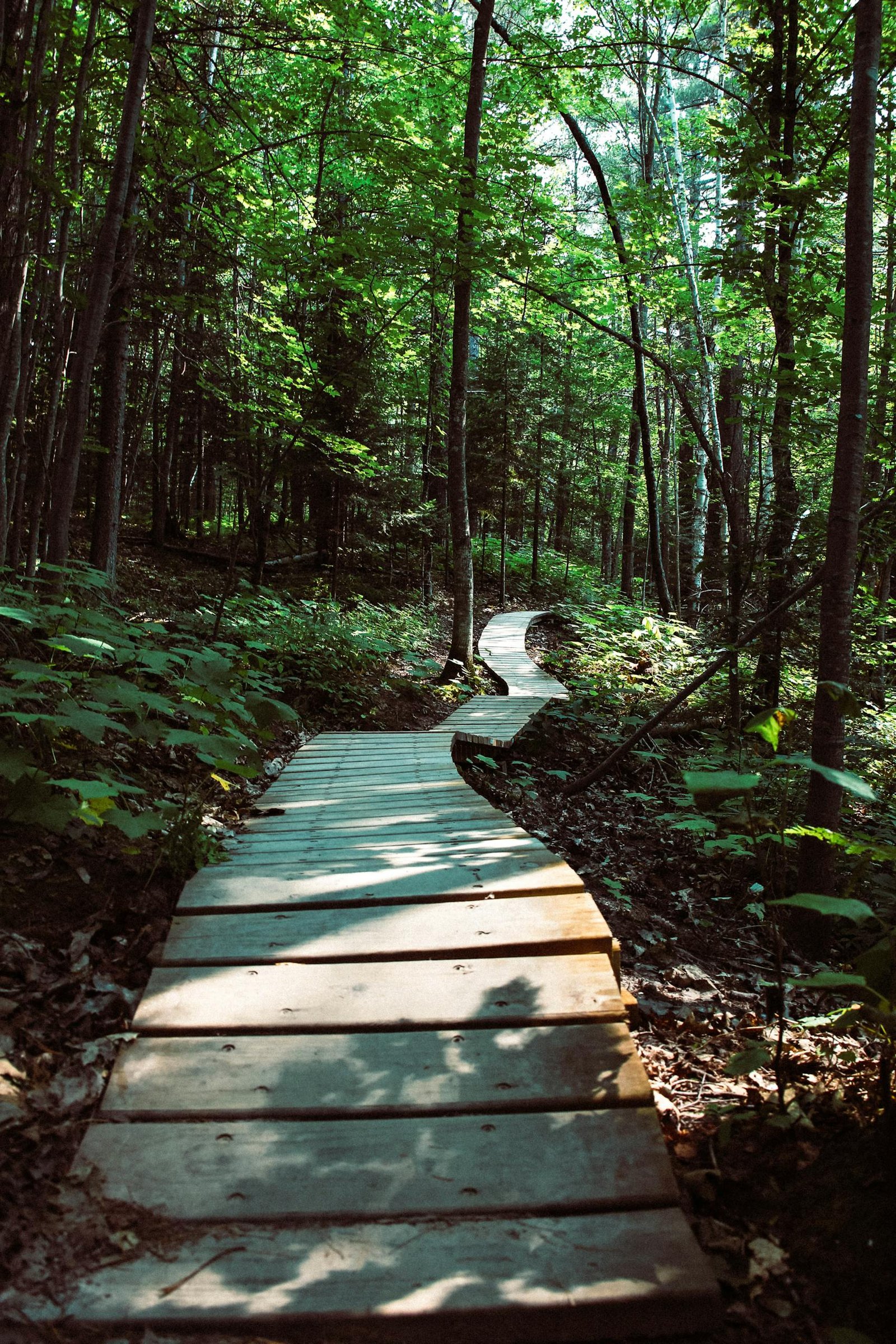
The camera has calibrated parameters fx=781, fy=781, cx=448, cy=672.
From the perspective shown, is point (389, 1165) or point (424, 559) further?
point (424, 559)

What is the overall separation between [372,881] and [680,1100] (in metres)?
1.40

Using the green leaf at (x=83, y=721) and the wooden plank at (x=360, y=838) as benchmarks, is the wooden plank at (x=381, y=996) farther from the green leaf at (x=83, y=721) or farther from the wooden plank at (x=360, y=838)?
the wooden plank at (x=360, y=838)

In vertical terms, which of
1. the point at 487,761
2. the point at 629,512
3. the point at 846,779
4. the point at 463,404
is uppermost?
the point at 629,512

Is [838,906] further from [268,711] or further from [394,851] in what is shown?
[268,711]

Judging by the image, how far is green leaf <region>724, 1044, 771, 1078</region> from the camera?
2057 millimetres

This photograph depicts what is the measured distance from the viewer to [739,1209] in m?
1.77

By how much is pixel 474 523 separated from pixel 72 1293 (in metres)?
25.5

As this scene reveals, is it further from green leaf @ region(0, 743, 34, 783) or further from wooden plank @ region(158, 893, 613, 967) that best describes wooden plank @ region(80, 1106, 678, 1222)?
green leaf @ region(0, 743, 34, 783)

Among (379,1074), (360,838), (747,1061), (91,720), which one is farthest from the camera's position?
(360,838)

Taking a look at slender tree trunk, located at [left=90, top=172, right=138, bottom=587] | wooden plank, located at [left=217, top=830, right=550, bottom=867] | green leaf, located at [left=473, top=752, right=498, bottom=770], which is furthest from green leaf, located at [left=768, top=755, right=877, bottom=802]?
slender tree trunk, located at [left=90, top=172, right=138, bottom=587]

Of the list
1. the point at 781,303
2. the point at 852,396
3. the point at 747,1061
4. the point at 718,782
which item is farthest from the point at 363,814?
the point at 781,303

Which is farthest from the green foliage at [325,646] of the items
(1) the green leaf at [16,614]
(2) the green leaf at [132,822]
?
(2) the green leaf at [132,822]

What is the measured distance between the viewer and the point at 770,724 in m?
2.13

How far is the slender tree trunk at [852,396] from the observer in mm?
3602
